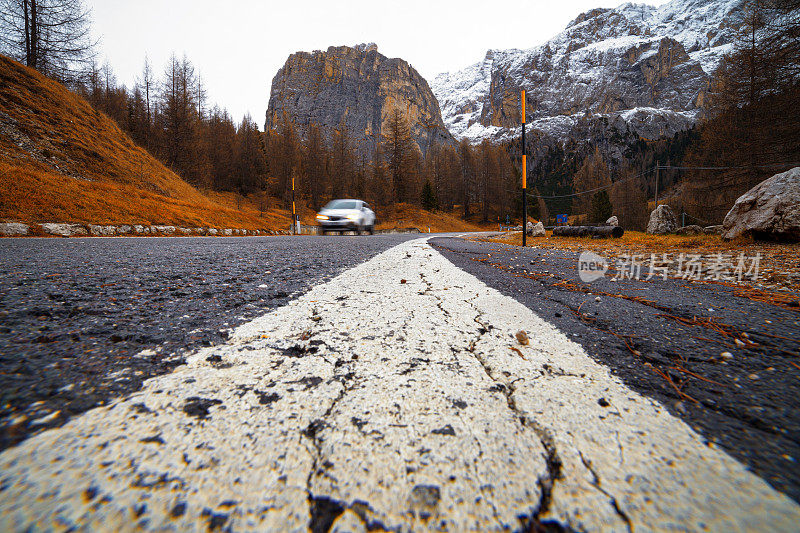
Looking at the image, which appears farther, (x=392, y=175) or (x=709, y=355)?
(x=392, y=175)

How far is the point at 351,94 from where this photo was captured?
87.8 meters

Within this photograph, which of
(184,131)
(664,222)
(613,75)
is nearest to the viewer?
(664,222)

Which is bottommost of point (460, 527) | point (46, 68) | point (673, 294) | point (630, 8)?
point (460, 527)

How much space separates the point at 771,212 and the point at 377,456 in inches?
314

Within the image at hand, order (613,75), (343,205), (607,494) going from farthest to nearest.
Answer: (613,75), (343,205), (607,494)

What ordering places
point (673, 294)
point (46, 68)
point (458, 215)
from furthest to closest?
point (458, 215)
point (46, 68)
point (673, 294)

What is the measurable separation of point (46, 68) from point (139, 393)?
25.4 meters

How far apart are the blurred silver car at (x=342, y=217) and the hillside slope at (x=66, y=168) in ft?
13.8

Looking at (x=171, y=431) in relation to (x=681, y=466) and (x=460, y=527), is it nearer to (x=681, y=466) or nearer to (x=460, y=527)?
(x=460, y=527)

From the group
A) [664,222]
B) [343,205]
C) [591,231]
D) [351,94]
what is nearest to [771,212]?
[591,231]

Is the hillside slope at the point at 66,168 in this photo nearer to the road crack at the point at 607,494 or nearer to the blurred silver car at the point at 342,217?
the blurred silver car at the point at 342,217

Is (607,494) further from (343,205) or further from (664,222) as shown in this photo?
(664,222)

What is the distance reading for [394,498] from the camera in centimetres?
47

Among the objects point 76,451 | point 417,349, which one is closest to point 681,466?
point 417,349
